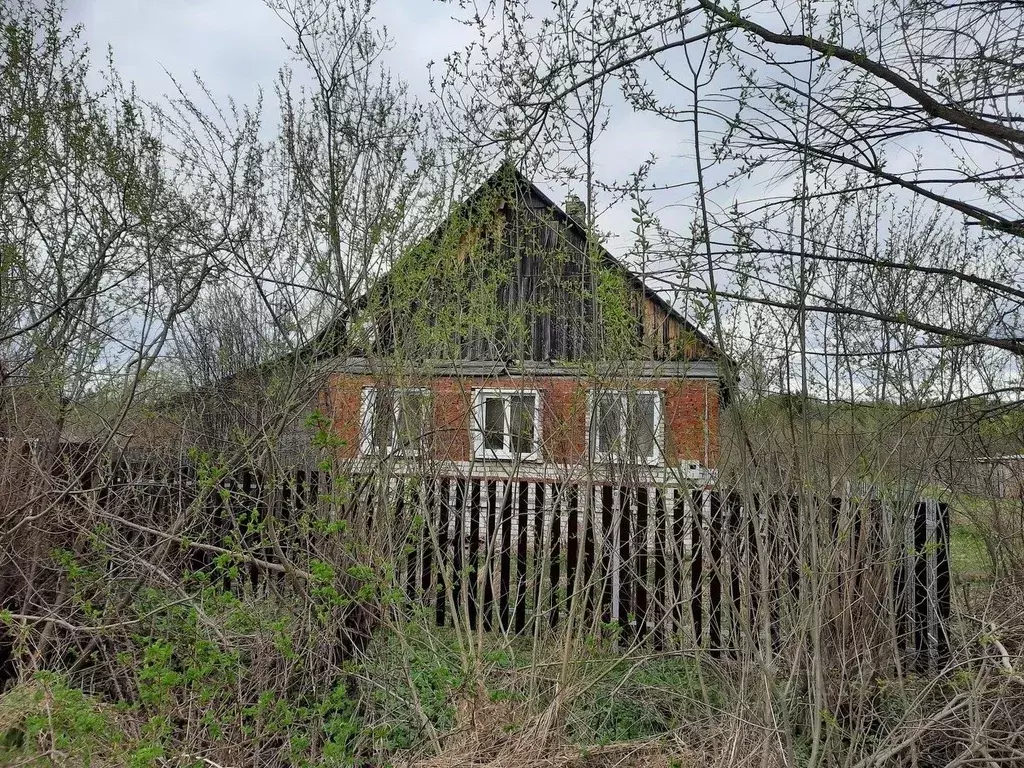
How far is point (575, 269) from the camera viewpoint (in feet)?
13.8

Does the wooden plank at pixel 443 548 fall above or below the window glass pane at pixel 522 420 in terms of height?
below

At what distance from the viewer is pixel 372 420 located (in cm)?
400

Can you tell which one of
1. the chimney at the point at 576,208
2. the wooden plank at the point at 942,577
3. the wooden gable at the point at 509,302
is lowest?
the wooden plank at the point at 942,577

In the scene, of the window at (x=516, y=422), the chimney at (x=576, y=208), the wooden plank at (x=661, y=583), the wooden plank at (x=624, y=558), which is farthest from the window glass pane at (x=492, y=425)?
the chimney at (x=576, y=208)

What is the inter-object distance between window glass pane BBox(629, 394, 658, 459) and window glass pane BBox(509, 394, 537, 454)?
576 millimetres

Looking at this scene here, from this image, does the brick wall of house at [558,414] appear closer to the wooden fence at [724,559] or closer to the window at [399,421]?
the window at [399,421]

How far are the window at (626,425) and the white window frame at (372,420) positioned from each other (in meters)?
1.00

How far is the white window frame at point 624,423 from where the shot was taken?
3.46 m

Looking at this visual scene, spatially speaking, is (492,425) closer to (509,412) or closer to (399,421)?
(509,412)

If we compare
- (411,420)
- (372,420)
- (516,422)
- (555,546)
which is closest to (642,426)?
(516,422)

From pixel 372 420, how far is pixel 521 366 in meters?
0.93

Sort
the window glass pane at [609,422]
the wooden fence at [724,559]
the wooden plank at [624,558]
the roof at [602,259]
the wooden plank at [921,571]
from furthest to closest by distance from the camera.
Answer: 1. the wooden plank at [921,571]
2. the wooden plank at [624,558]
3. the window glass pane at [609,422]
4. the roof at [602,259]
5. the wooden fence at [724,559]

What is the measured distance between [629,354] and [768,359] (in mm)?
652

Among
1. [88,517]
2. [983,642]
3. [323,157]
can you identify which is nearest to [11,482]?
[88,517]
